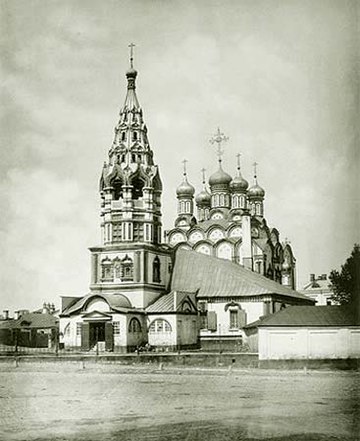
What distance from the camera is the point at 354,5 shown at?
11.0 meters

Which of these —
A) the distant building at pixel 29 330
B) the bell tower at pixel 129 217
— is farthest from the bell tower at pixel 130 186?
the distant building at pixel 29 330

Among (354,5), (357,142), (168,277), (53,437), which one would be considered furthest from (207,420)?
(168,277)

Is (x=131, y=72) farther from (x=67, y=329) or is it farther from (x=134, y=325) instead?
(x=67, y=329)

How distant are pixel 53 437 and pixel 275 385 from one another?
282 inches

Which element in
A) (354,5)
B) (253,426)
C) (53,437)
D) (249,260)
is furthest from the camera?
(249,260)

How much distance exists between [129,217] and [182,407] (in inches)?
869

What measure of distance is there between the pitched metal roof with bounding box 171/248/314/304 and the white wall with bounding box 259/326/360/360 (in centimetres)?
1112

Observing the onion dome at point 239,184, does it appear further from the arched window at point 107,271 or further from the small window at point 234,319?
the arched window at point 107,271

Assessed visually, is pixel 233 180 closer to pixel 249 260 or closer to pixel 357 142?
pixel 249 260

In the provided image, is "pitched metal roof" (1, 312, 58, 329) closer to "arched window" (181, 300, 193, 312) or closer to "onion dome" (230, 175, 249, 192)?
"arched window" (181, 300, 193, 312)

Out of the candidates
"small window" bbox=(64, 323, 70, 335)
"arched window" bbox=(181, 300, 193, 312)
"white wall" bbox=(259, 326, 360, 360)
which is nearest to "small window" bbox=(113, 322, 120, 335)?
"small window" bbox=(64, 323, 70, 335)

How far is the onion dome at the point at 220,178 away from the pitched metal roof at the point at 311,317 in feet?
88.2

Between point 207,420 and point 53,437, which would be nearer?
point 53,437

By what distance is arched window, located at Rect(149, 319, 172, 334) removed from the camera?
3216 cm
